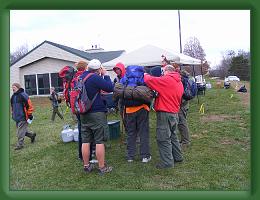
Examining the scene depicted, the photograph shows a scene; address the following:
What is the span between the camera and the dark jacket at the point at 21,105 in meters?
7.52

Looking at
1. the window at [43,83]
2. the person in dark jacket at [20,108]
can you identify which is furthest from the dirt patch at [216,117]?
the window at [43,83]

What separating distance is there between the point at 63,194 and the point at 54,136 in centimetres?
643

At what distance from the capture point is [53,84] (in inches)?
1071

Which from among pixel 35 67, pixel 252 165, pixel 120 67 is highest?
pixel 35 67

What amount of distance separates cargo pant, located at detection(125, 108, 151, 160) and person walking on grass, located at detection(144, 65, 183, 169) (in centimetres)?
35

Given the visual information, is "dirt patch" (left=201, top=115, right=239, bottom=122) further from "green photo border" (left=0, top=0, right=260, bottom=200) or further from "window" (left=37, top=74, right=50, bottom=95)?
"window" (left=37, top=74, right=50, bottom=95)

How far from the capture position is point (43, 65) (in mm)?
27672

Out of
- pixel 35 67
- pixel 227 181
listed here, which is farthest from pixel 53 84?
pixel 227 181

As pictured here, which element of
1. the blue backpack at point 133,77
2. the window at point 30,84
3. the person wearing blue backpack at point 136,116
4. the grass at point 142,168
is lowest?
the grass at point 142,168

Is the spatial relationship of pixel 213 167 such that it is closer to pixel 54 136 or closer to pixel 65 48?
pixel 54 136

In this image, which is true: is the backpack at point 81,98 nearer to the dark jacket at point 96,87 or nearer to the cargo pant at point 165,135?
the dark jacket at point 96,87

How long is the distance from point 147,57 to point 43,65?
1720 cm
